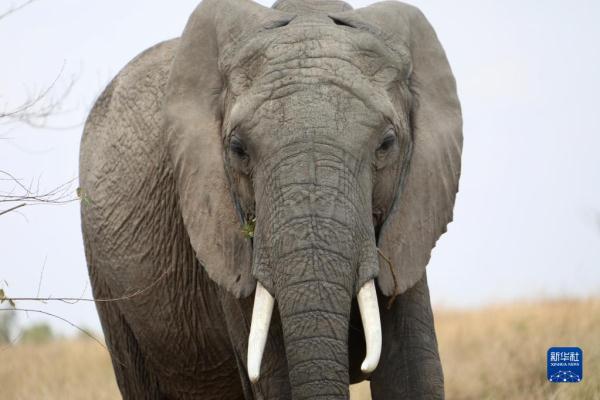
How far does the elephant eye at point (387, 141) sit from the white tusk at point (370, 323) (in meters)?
0.59

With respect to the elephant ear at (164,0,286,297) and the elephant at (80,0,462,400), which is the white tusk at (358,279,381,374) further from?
the elephant ear at (164,0,286,297)

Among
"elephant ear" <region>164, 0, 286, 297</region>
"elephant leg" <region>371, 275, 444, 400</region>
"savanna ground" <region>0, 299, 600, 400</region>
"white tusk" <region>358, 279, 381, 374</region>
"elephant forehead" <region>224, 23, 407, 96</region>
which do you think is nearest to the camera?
"white tusk" <region>358, 279, 381, 374</region>

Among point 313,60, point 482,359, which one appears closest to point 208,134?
point 313,60

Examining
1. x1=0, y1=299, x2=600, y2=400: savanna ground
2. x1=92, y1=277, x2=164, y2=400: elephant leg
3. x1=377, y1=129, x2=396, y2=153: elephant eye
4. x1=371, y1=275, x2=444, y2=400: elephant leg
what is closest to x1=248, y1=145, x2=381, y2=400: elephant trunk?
x1=377, y1=129, x2=396, y2=153: elephant eye

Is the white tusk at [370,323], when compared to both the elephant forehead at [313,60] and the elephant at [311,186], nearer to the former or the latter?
the elephant at [311,186]

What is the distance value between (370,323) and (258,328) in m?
0.46

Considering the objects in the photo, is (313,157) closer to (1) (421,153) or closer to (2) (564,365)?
(1) (421,153)

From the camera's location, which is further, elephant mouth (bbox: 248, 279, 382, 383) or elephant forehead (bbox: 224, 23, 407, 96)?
elephant forehead (bbox: 224, 23, 407, 96)

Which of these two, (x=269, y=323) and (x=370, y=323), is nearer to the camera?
Result: (x=370, y=323)

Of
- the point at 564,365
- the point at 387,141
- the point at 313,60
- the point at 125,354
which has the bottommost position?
the point at 125,354

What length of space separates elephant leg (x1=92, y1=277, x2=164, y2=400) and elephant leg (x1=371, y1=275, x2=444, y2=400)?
2.22 m

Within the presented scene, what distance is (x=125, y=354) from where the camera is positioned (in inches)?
343

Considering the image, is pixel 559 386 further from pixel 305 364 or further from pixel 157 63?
pixel 305 364

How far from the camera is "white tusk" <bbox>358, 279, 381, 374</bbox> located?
5.88 m
